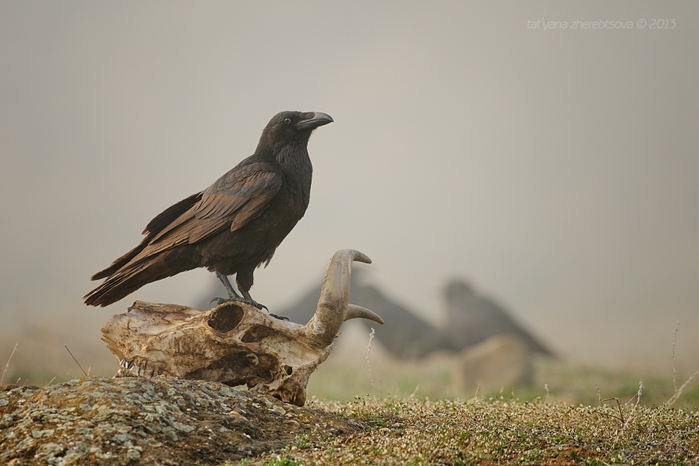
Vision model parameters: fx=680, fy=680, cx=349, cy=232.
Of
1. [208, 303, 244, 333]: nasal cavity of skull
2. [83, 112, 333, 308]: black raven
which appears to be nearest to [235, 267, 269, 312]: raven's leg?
[83, 112, 333, 308]: black raven

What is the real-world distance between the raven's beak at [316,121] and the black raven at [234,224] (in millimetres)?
11

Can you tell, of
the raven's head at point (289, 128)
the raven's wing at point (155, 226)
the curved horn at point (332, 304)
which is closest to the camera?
the curved horn at point (332, 304)

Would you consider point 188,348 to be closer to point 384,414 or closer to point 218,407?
point 218,407

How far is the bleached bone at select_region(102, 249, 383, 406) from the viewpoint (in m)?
5.99

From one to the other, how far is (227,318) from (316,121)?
7.76 feet

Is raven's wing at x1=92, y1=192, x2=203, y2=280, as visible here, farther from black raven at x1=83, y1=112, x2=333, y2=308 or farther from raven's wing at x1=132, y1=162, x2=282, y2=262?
raven's wing at x1=132, y1=162, x2=282, y2=262

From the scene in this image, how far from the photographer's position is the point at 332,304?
19.4ft

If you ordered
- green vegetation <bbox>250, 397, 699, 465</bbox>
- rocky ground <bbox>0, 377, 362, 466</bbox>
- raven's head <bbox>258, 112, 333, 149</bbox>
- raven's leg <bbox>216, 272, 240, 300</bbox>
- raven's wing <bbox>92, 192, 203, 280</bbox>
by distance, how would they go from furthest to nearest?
1. raven's head <bbox>258, 112, 333, 149</bbox>
2. raven's wing <bbox>92, 192, 203, 280</bbox>
3. raven's leg <bbox>216, 272, 240, 300</bbox>
4. green vegetation <bbox>250, 397, 699, 465</bbox>
5. rocky ground <bbox>0, 377, 362, 466</bbox>

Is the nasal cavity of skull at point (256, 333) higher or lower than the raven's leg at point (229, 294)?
lower

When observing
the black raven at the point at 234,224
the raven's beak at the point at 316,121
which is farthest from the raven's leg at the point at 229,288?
the raven's beak at the point at 316,121

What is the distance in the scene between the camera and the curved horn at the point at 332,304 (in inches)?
233

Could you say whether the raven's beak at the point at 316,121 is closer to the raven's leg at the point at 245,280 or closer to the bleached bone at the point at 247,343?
the raven's leg at the point at 245,280

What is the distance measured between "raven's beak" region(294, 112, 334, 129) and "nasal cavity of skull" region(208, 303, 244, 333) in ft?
7.16

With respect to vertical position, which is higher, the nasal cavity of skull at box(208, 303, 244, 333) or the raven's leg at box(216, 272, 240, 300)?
the raven's leg at box(216, 272, 240, 300)
